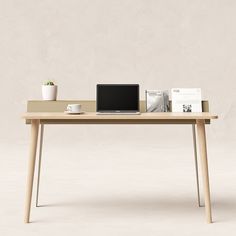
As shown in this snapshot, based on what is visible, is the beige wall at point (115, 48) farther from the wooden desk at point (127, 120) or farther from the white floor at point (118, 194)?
the wooden desk at point (127, 120)

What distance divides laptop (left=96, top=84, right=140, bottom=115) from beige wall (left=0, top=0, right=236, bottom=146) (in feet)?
15.9

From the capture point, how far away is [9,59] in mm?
8562

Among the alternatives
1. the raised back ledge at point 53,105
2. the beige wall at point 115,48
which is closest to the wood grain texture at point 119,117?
the raised back ledge at point 53,105

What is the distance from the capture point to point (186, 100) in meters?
3.64

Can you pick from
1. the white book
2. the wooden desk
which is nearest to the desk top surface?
the wooden desk

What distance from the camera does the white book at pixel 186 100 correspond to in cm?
363

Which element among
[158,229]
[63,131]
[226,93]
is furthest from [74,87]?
[158,229]

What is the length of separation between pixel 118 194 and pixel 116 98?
1034 millimetres

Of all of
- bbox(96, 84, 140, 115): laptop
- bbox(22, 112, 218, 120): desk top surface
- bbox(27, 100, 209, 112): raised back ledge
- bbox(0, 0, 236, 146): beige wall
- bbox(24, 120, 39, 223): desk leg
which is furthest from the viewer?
bbox(0, 0, 236, 146): beige wall

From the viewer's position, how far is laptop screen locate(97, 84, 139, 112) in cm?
350

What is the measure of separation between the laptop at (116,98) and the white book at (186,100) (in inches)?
11.5

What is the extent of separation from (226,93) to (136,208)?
4989 mm

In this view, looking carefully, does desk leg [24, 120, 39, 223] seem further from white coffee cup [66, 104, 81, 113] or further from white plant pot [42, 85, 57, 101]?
white plant pot [42, 85, 57, 101]

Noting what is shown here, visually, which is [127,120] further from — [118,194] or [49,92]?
[118,194]
